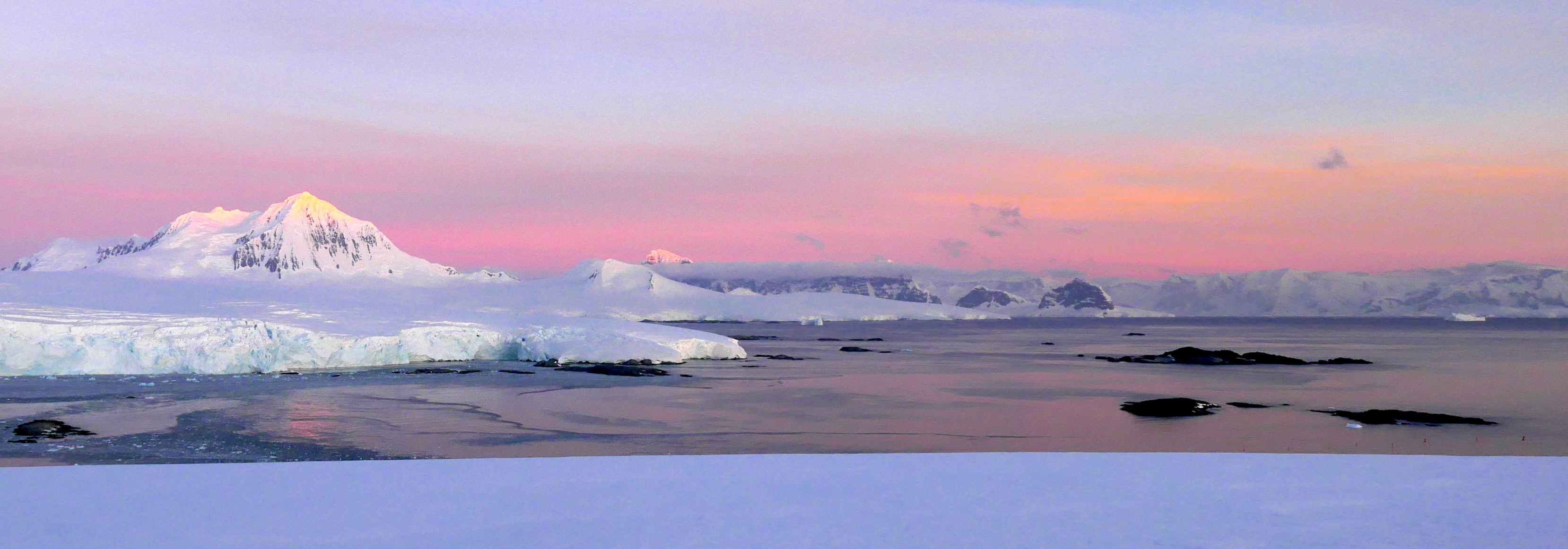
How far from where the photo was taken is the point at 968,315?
447 ft

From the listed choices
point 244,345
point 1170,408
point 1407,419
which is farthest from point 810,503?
point 244,345

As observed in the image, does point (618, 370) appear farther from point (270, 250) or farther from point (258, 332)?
point (270, 250)

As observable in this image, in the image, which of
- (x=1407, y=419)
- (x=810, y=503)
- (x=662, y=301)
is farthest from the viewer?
(x=662, y=301)

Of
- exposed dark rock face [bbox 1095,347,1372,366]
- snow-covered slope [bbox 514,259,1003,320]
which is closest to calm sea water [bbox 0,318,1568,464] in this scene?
exposed dark rock face [bbox 1095,347,1372,366]

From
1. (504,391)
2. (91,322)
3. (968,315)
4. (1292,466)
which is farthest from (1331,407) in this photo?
(968,315)

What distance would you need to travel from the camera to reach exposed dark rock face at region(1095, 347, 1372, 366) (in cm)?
4075

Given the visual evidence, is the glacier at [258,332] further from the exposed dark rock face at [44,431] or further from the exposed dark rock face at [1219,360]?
the exposed dark rock face at [1219,360]

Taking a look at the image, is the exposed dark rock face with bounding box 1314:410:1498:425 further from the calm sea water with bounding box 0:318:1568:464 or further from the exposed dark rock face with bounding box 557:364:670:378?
the exposed dark rock face with bounding box 557:364:670:378

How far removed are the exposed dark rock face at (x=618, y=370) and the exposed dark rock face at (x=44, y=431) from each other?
50.8ft

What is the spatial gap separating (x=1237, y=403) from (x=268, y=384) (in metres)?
24.0

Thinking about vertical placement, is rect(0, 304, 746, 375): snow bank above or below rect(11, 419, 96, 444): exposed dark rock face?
above

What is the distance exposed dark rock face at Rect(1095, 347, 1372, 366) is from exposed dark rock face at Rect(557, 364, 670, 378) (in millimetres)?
22275

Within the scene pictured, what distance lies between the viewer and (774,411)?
20703mm

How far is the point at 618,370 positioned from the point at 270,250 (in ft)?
360
